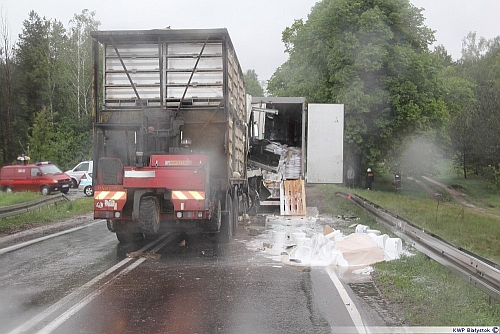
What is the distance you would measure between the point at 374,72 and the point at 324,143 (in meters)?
15.2

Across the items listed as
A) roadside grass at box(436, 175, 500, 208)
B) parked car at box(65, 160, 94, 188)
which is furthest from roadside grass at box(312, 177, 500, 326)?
roadside grass at box(436, 175, 500, 208)

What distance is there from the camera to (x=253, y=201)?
17781 millimetres

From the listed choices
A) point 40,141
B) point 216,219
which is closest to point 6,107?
point 40,141

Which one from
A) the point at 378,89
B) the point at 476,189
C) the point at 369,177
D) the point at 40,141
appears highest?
the point at 378,89

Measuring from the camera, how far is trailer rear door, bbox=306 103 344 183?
18.5m

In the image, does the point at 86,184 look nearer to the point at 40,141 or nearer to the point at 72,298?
the point at 40,141

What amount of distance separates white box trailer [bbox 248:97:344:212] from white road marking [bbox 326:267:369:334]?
380 inches

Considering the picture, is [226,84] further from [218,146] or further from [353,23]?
[353,23]

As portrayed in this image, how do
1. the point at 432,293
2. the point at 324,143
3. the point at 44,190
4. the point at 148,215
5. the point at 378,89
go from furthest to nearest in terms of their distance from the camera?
the point at 378,89
the point at 44,190
the point at 324,143
the point at 148,215
the point at 432,293

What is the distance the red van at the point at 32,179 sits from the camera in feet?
92.9

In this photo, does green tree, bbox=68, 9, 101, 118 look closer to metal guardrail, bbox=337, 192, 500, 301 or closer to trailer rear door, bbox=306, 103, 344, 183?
trailer rear door, bbox=306, 103, 344, 183

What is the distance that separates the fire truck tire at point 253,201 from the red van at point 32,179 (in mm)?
14240

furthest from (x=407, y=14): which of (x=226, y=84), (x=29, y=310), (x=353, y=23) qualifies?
(x=29, y=310)

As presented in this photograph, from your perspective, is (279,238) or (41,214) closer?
(279,238)
